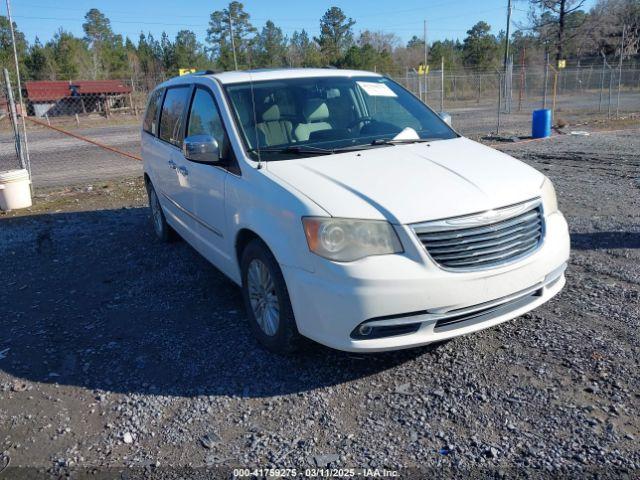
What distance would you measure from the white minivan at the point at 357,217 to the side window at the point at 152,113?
5.63 feet

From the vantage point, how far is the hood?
330 centimetres

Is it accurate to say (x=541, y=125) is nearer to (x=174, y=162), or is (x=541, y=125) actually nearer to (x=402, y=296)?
(x=174, y=162)

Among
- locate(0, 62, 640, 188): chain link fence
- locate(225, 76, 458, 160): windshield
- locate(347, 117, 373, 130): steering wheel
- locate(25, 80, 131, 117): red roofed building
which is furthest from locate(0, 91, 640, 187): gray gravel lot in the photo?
locate(347, 117, 373, 130): steering wheel

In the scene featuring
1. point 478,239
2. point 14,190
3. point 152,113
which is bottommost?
point 14,190

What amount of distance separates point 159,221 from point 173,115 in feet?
5.46

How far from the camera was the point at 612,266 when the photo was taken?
16.9ft

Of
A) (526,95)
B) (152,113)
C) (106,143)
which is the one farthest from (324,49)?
(152,113)

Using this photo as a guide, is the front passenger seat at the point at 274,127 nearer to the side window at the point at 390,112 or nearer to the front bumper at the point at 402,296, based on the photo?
the side window at the point at 390,112

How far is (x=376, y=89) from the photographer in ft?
16.6

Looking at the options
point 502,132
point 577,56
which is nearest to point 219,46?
Answer: point 577,56

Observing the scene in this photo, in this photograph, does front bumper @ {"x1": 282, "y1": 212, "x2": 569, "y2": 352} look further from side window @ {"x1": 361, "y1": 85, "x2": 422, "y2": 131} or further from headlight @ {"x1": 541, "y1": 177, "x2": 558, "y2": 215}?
side window @ {"x1": 361, "y1": 85, "x2": 422, "y2": 131}

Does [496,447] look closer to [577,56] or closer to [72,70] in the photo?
[72,70]

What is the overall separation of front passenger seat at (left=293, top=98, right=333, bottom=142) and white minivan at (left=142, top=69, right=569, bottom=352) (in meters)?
0.01

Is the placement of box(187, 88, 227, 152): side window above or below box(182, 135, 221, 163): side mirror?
above
